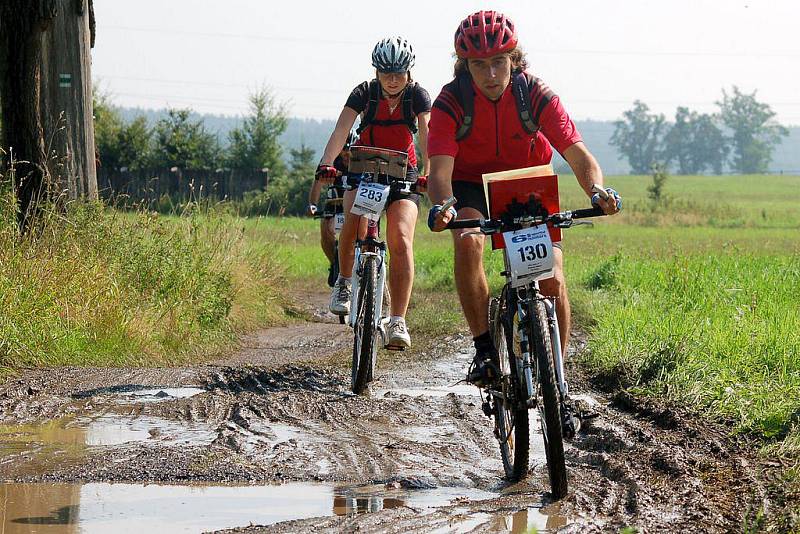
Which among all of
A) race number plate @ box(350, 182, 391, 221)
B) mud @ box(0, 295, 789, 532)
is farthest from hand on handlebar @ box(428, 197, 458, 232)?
race number plate @ box(350, 182, 391, 221)

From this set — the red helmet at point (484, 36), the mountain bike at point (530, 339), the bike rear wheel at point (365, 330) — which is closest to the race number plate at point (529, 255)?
the mountain bike at point (530, 339)

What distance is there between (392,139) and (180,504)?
13.9 feet

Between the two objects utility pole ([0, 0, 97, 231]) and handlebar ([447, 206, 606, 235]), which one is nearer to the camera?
handlebar ([447, 206, 606, 235])

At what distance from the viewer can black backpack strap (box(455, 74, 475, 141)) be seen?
596 cm

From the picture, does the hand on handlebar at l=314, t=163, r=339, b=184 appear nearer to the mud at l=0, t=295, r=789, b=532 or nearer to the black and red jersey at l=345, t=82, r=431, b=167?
the black and red jersey at l=345, t=82, r=431, b=167

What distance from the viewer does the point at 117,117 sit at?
54406mm

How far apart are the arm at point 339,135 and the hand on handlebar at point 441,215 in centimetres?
302

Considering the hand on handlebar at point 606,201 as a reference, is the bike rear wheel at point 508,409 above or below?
below

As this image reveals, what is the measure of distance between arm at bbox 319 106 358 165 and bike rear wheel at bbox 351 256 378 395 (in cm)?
82

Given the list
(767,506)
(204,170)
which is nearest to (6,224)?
(767,506)

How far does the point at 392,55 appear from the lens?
26.5 ft

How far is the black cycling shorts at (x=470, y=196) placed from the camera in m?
6.03

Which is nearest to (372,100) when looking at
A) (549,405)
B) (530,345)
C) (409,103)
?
(409,103)

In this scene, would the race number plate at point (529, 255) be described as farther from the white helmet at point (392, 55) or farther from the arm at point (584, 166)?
the white helmet at point (392, 55)
